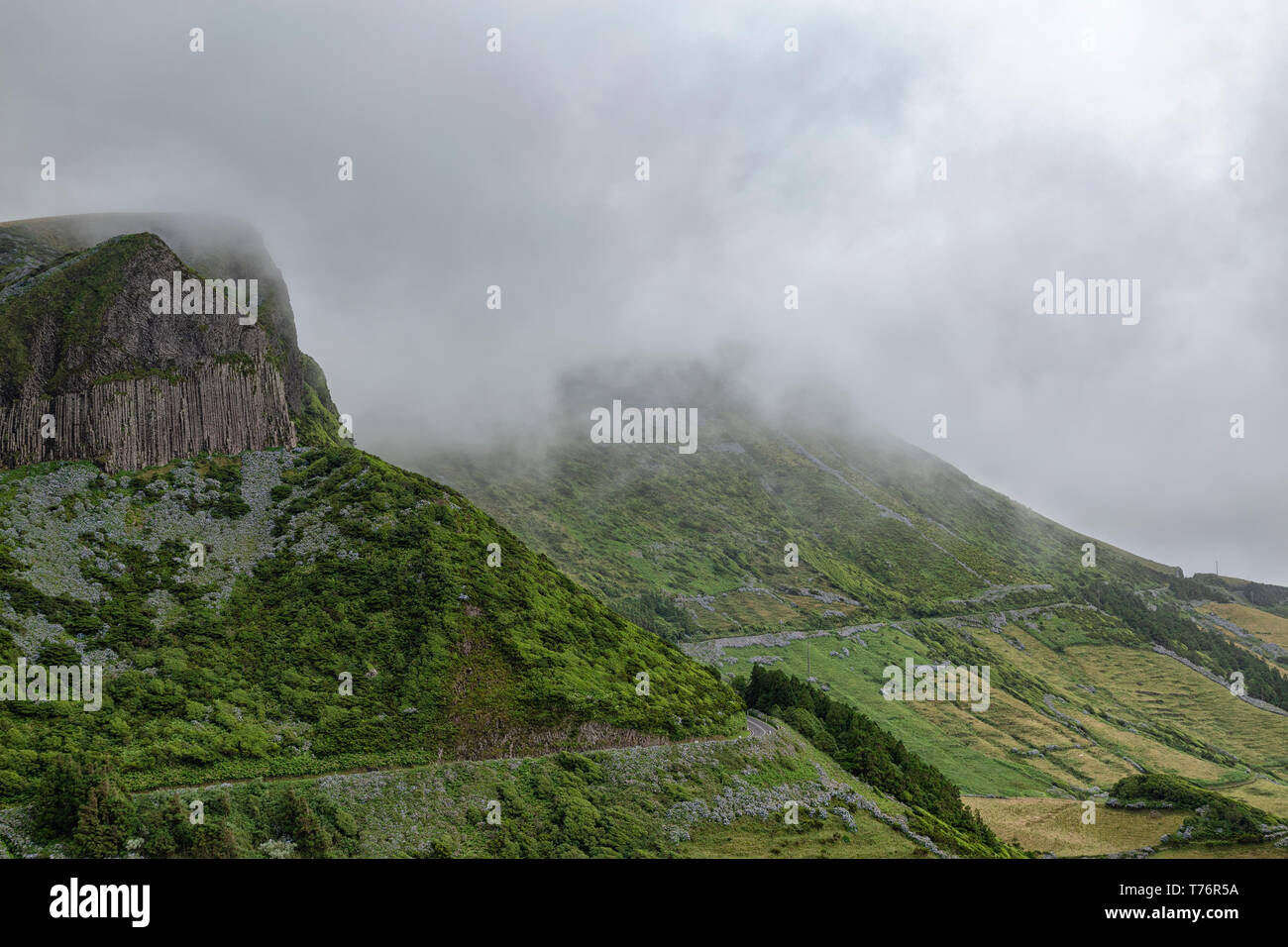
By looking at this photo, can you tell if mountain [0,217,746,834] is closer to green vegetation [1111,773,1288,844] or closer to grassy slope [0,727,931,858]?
grassy slope [0,727,931,858]

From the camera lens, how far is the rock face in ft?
258

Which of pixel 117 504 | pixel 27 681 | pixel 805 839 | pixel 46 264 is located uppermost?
pixel 46 264

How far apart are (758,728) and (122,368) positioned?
82.4 meters

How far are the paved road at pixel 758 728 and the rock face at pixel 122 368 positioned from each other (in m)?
68.2

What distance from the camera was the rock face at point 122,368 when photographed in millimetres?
78625

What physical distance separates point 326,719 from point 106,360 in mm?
52028

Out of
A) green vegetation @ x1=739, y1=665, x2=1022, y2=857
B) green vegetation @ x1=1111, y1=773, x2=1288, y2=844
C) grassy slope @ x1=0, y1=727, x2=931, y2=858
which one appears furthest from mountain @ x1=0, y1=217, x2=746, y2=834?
green vegetation @ x1=1111, y1=773, x2=1288, y2=844

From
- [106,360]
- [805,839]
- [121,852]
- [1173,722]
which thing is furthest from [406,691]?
[1173,722]

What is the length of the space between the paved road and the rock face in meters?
68.2

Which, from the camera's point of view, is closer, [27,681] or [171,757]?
[171,757]

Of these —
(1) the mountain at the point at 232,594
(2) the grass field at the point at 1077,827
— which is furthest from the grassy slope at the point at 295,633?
(2) the grass field at the point at 1077,827

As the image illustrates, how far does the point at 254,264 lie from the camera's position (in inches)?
4592
